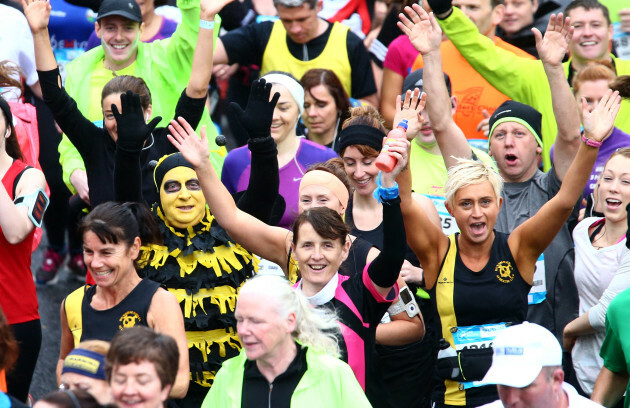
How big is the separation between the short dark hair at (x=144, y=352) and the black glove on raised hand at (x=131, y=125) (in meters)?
1.63

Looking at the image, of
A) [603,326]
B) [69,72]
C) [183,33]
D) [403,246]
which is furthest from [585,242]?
[69,72]

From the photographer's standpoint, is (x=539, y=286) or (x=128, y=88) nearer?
(x=539, y=286)

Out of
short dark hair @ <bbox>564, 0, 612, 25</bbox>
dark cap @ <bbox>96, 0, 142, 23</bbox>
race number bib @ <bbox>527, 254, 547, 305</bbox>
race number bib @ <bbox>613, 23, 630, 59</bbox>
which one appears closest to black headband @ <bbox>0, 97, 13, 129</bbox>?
dark cap @ <bbox>96, 0, 142, 23</bbox>

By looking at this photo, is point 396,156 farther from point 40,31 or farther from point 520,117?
point 40,31

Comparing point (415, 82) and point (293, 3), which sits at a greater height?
point (293, 3)

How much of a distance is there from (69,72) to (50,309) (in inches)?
79.7

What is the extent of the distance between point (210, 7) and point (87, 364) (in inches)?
118

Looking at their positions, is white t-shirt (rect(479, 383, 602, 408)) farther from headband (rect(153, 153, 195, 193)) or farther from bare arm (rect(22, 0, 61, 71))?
bare arm (rect(22, 0, 61, 71))

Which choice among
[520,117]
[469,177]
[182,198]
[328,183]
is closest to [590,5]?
[520,117]

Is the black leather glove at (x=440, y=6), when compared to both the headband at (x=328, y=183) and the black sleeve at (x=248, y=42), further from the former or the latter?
the headband at (x=328, y=183)

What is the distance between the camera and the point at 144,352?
364 centimetres

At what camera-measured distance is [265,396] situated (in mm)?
3812

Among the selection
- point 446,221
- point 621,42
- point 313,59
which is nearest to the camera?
point 446,221

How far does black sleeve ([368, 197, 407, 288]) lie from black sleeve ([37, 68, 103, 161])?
7.21 feet
